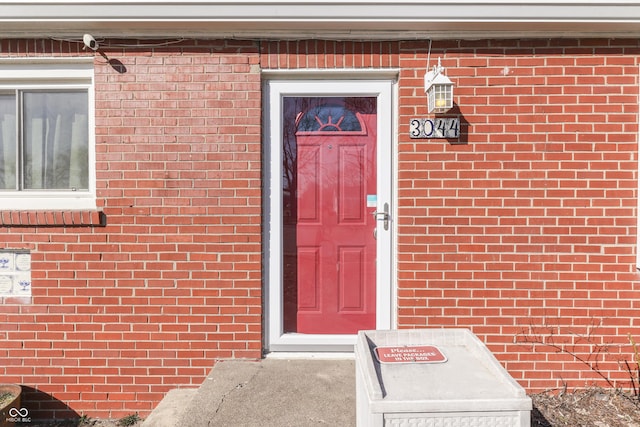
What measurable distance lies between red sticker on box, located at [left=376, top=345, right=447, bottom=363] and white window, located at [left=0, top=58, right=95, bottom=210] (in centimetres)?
266

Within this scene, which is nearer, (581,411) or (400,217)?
(581,411)

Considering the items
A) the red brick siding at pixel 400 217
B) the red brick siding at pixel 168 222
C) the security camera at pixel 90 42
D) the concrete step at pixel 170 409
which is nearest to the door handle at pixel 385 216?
the red brick siding at pixel 400 217

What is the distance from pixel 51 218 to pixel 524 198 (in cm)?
374

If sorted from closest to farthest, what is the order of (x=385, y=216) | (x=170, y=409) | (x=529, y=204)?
(x=170, y=409) → (x=529, y=204) → (x=385, y=216)

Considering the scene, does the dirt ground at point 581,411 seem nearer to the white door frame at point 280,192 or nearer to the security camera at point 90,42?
the white door frame at point 280,192

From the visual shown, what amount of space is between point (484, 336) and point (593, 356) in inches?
35.1

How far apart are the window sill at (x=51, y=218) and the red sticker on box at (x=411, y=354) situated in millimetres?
2439

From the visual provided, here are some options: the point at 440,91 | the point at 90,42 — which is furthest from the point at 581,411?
the point at 90,42

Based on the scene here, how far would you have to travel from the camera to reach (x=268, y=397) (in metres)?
2.69

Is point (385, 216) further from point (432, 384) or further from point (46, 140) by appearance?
point (46, 140)

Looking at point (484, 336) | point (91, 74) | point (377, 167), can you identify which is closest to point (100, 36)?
point (91, 74)

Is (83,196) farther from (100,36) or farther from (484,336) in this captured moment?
(484,336)

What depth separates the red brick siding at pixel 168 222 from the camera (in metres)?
3.20

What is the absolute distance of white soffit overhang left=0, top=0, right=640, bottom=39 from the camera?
296 cm
